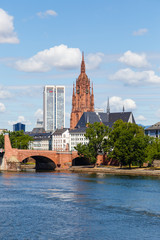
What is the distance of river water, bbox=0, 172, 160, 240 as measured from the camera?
150ft

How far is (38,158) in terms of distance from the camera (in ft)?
497

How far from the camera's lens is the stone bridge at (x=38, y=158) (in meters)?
136

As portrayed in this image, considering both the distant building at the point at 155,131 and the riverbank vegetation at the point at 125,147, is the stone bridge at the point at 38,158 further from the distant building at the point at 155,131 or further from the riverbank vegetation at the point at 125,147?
the distant building at the point at 155,131

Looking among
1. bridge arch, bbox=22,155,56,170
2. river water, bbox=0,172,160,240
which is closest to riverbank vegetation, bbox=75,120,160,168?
bridge arch, bbox=22,155,56,170

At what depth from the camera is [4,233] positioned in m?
45.3

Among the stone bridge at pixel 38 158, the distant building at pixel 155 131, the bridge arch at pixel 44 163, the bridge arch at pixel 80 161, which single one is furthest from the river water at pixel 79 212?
the distant building at pixel 155 131

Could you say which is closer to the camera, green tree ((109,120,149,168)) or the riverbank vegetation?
the riverbank vegetation

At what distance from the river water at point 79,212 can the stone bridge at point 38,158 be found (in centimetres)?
5371

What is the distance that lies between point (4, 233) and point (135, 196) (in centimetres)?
2951

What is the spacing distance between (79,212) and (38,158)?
317 feet

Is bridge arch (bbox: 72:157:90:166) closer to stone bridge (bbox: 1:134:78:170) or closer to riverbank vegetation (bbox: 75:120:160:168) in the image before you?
stone bridge (bbox: 1:134:78:170)

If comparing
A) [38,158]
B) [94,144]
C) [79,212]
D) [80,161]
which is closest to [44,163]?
[38,158]

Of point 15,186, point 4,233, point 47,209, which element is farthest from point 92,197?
point 4,233

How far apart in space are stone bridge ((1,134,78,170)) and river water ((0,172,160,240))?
176 feet
